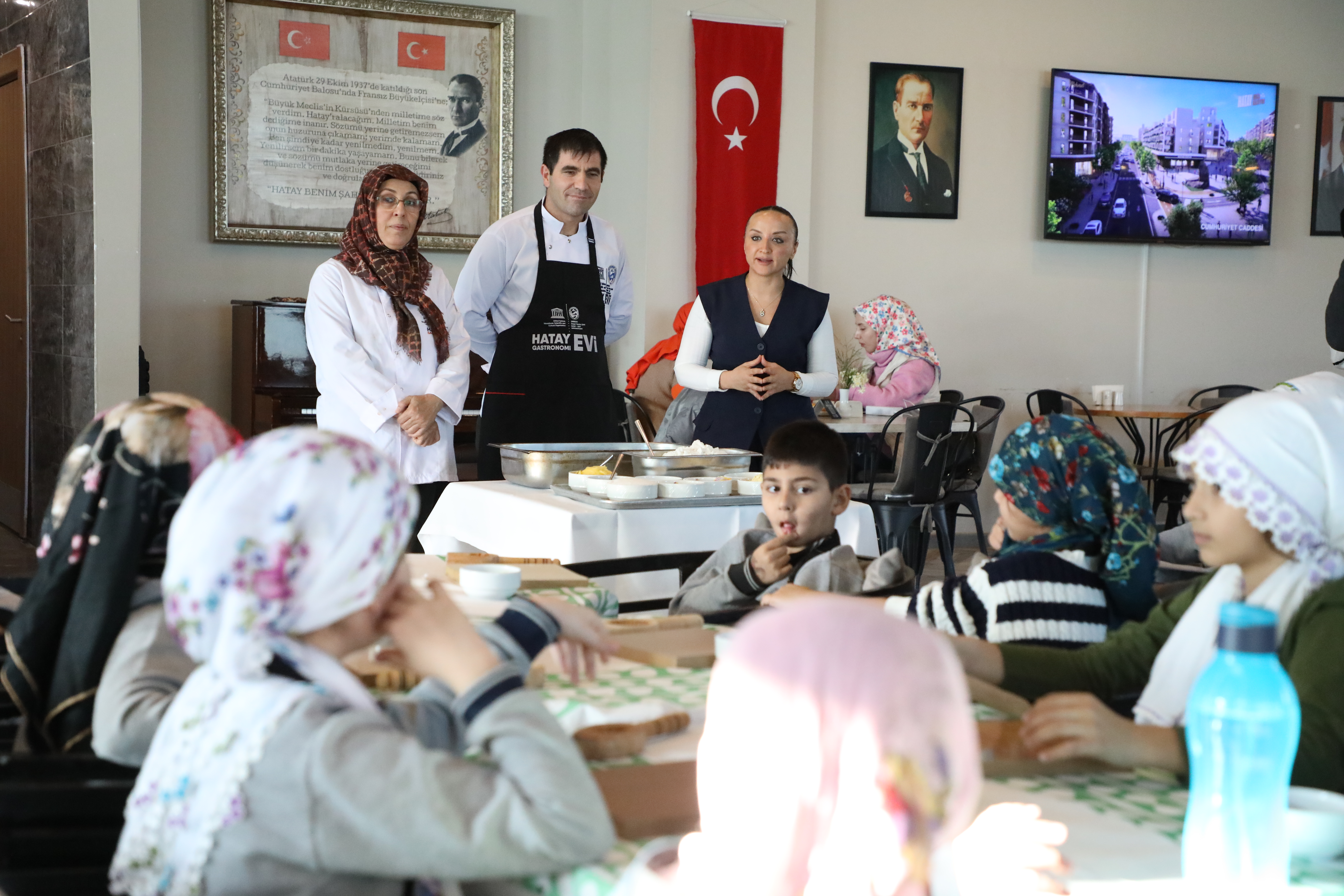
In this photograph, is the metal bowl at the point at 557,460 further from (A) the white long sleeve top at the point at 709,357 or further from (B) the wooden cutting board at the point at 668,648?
(B) the wooden cutting board at the point at 668,648

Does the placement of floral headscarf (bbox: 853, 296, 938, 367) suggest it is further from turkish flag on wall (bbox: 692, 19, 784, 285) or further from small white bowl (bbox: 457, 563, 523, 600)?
small white bowl (bbox: 457, 563, 523, 600)

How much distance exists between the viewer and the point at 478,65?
6812mm

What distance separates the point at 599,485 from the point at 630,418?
95.8 inches

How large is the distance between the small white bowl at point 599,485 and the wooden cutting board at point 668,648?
4.05ft

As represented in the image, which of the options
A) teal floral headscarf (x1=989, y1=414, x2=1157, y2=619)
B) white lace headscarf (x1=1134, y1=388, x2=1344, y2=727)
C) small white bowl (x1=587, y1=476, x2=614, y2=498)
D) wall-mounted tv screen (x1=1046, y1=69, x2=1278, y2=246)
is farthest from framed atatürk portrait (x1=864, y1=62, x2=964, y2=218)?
white lace headscarf (x1=1134, y1=388, x2=1344, y2=727)

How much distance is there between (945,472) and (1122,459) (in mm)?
3284

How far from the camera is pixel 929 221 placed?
24.4 ft

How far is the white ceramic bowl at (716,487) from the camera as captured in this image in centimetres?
312

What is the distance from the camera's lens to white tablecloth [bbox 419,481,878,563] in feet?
9.64

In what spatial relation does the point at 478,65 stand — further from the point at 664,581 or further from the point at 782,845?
the point at 782,845

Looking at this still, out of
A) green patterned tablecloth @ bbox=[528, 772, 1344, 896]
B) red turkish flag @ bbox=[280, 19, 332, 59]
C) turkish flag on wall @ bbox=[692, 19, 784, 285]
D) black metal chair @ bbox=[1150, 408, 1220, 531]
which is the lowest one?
black metal chair @ bbox=[1150, 408, 1220, 531]

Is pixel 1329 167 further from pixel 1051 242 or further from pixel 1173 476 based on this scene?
pixel 1173 476

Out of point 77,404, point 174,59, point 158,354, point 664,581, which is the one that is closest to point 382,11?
point 174,59

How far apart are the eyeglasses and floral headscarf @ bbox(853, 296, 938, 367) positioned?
10.1 feet
